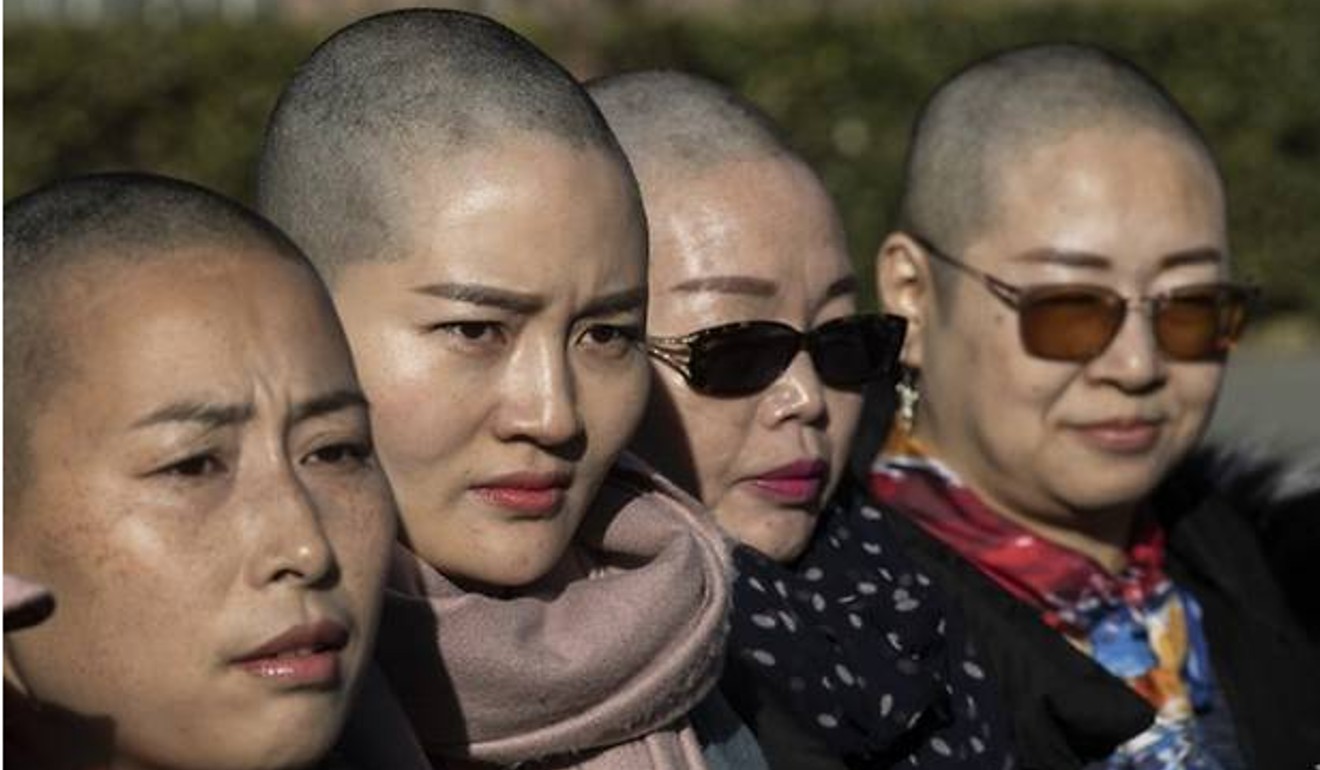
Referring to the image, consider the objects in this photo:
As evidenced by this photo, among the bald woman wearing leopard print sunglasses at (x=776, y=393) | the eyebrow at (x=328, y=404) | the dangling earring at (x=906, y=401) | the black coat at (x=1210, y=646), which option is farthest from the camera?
the dangling earring at (x=906, y=401)

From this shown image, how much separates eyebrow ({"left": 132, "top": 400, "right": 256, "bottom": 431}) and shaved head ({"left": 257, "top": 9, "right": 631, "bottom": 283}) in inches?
26.4

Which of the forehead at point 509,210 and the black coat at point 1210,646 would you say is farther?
the black coat at point 1210,646

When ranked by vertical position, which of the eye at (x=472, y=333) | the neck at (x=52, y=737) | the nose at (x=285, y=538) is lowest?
the neck at (x=52, y=737)

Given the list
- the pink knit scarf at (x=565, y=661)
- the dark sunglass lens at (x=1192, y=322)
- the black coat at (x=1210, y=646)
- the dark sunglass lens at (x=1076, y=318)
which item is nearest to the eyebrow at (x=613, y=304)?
the pink knit scarf at (x=565, y=661)

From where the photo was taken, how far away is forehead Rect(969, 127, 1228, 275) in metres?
5.07

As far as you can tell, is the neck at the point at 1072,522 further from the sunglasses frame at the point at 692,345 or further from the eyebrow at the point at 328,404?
the eyebrow at the point at 328,404

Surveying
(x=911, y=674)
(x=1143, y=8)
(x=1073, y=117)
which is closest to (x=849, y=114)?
(x=1143, y=8)

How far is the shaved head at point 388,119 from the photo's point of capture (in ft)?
11.4

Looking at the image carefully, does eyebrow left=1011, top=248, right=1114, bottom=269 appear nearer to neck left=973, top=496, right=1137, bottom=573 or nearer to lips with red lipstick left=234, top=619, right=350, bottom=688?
neck left=973, top=496, right=1137, bottom=573

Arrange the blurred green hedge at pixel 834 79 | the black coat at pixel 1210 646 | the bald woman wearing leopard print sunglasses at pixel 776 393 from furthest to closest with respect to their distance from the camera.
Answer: the blurred green hedge at pixel 834 79, the black coat at pixel 1210 646, the bald woman wearing leopard print sunglasses at pixel 776 393

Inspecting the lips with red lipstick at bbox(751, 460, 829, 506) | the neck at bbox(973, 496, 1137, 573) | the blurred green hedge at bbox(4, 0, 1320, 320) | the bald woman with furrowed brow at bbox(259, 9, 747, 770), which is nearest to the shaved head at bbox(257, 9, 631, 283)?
the bald woman with furrowed brow at bbox(259, 9, 747, 770)

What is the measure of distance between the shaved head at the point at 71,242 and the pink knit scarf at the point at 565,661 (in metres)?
0.53

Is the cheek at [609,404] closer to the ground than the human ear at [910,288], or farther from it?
farther from it

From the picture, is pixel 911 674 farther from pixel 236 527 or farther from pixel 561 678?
pixel 236 527
